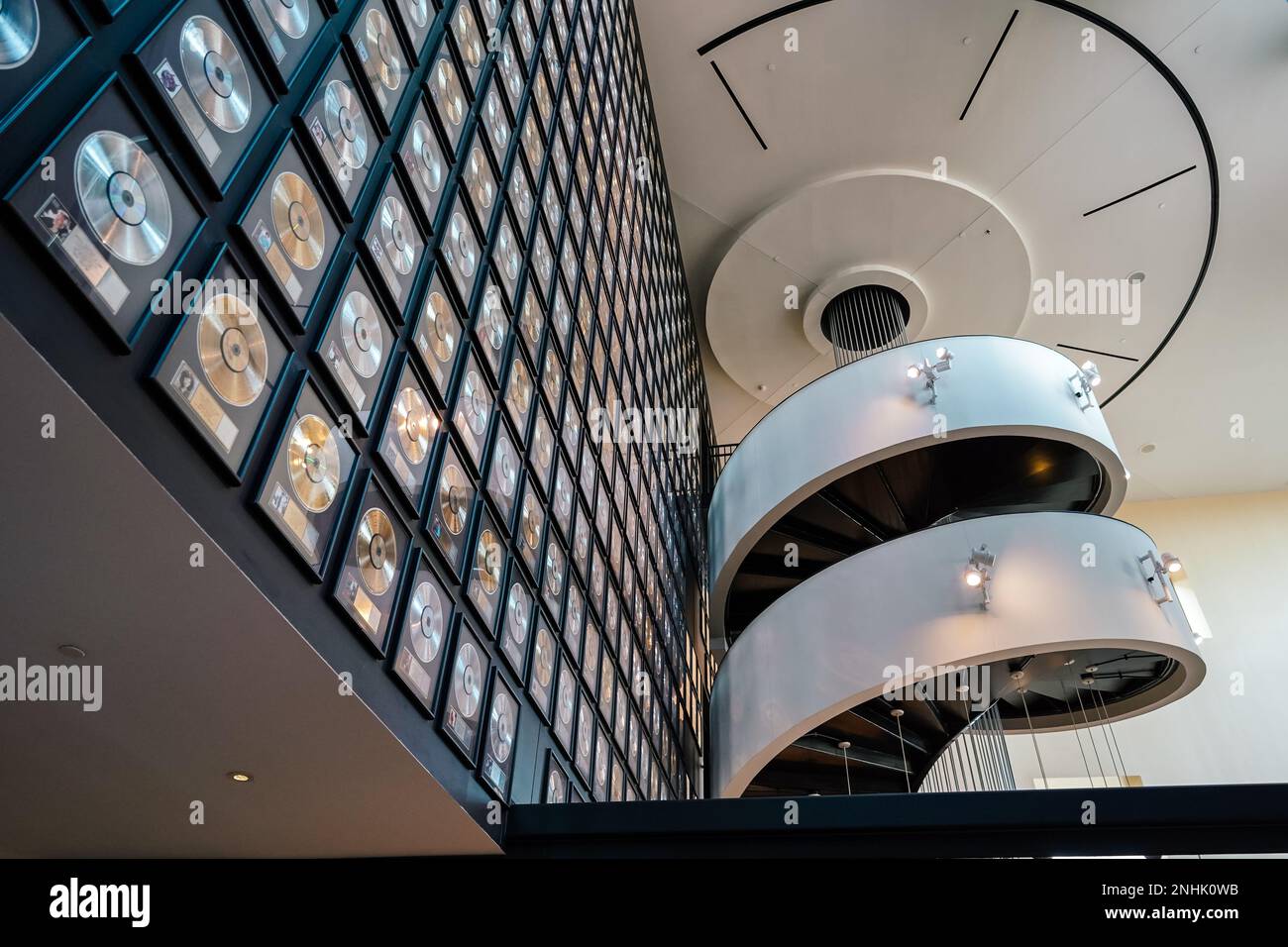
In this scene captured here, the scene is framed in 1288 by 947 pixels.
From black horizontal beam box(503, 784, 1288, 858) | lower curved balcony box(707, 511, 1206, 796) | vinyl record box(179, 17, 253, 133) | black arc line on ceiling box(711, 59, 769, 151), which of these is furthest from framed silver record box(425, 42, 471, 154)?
black arc line on ceiling box(711, 59, 769, 151)

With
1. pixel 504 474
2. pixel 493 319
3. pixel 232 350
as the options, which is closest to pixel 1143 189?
pixel 493 319

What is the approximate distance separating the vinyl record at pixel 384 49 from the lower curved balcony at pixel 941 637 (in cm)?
601

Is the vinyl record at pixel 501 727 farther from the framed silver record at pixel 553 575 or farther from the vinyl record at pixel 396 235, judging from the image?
the vinyl record at pixel 396 235

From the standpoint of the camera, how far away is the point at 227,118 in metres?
2.62

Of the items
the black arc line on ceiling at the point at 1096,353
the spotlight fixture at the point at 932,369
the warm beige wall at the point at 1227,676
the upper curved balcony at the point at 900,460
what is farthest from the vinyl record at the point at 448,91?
the warm beige wall at the point at 1227,676

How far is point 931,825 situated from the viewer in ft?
12.1

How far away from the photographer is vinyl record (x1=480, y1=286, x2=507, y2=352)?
4.43m

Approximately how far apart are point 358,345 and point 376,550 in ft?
2.37

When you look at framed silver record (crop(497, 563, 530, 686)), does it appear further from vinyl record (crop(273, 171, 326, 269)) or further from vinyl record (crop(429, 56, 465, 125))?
vinyl record (crop(429, 56, 465, 125))

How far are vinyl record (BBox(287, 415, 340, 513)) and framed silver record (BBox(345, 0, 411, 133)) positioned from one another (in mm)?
1346

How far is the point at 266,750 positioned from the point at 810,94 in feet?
34.9

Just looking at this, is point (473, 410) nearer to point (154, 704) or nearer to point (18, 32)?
point (154, 704)

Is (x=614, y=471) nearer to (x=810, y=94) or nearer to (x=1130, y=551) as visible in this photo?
(x=1130, y=551)
